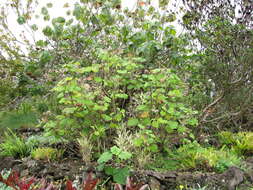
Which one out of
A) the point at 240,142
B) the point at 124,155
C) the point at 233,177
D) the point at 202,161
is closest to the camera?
the point at 124,155

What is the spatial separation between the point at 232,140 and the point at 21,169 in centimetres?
404

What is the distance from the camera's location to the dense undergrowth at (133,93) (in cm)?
438

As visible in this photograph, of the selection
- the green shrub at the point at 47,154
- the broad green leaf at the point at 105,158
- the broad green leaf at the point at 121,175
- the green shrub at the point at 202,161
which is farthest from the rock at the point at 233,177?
the green shrub at the point at 47,154

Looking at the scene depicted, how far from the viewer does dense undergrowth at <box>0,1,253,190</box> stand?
14.4 ft

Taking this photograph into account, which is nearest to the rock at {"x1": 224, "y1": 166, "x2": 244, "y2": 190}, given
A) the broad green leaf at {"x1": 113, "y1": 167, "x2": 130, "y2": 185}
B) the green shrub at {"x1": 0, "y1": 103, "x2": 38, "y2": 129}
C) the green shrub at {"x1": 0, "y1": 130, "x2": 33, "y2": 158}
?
the broad green leaf at {"x1": 113, "y1": 167, "x2": 130, "y2": 185}

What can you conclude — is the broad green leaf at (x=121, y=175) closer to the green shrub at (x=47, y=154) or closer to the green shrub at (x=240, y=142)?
the green shrub at (x=47, y=154)

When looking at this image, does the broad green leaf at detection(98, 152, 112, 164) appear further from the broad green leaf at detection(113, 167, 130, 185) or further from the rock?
the rock

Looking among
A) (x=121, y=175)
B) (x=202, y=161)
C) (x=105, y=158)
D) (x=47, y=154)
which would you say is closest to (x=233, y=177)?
(x=202, y=161)

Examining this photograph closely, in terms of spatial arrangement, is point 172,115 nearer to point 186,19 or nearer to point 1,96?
point 186,19

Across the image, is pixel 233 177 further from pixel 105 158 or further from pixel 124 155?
pixel 105 158

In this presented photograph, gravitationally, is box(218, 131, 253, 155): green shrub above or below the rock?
above

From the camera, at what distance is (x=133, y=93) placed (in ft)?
17.3

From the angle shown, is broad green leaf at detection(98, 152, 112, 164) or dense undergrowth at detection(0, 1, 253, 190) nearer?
broad green leaf at detection(98, 152, 112, 164)

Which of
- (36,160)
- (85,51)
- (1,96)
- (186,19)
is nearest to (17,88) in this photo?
(1,96)
